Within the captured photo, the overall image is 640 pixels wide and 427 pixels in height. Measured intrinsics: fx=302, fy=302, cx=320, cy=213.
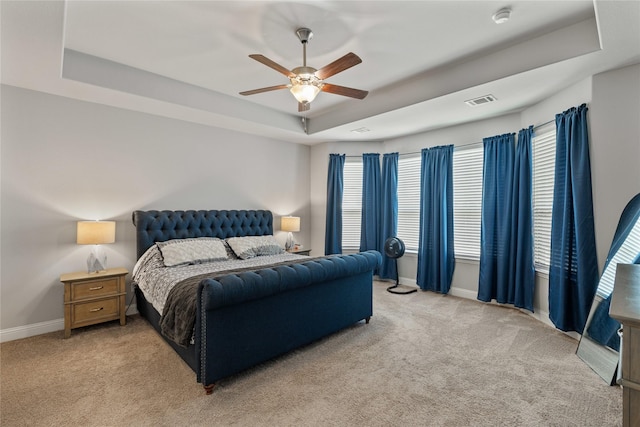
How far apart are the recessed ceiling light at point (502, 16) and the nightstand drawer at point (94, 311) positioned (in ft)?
15.1

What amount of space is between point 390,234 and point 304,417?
381 cm

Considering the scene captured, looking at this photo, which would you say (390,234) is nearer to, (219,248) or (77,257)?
(219,248)

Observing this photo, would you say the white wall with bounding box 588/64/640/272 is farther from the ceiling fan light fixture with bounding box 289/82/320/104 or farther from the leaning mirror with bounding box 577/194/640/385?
the ceiling fan light fixture with bounding box 289/82/320/104

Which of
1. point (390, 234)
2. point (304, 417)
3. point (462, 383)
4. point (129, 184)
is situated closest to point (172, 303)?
point (304, 417)

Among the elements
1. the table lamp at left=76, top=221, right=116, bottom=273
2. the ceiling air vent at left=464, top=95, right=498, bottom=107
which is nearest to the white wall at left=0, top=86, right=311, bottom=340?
the table lamp at left=76, top=221, right=116, bottom=273

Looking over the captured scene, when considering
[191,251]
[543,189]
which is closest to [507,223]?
[543,189]

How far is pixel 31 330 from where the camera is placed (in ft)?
10.5

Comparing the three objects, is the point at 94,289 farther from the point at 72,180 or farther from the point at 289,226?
the point at 289,226

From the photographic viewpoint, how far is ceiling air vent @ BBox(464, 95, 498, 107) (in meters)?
3.48

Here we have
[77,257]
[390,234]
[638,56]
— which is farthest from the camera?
[390,234]

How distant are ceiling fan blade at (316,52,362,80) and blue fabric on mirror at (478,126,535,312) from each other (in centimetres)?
278

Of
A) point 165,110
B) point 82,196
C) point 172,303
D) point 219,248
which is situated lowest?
point 172,303

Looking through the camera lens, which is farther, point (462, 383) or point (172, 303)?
point (172, 303)

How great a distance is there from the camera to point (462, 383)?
2336mm
